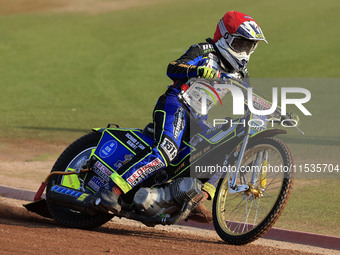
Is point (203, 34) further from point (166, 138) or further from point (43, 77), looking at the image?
point (166, 138)

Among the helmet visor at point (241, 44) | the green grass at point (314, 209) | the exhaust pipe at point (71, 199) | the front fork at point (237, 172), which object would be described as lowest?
the green grass at point (314, 209)

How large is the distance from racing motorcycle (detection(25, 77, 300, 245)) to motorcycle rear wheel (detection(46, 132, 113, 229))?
1 cm

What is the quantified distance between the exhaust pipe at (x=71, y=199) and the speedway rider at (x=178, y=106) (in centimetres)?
19

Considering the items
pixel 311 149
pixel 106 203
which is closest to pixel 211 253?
pixel 106 203

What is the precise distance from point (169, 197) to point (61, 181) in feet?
4.72

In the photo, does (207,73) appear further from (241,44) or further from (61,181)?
(61,181)

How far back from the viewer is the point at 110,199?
6793 mm

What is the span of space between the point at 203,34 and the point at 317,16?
594cm

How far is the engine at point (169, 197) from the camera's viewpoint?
21.8 ft

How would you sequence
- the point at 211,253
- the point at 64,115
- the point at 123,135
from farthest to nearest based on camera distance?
the point at 64,115 < the point at 123,135 < the point at 211,253

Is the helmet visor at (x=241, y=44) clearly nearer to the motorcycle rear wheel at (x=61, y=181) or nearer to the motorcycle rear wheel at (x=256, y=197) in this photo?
the motorcycle rear wheel at (x=256, y=197)

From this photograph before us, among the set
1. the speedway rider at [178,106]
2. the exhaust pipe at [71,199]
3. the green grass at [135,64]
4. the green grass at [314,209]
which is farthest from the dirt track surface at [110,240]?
the green grass at [135,64]

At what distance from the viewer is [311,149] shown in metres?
13.7

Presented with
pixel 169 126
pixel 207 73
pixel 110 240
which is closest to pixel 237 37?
pixel 207 73
